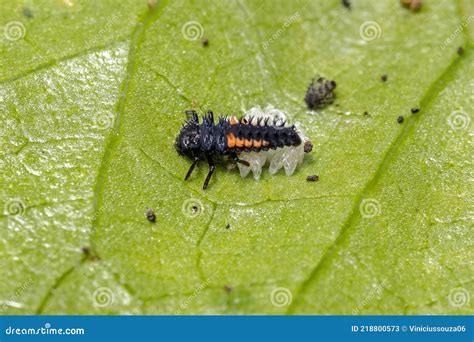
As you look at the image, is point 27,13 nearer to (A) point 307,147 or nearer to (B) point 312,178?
(A) point 307,147

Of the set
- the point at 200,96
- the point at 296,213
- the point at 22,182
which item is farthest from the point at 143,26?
the point at 296,213

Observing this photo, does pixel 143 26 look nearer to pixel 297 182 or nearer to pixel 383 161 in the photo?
pixel 297 182

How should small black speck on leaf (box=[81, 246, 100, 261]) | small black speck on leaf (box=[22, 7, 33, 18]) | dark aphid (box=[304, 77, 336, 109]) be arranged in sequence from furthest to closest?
dark aphid (box=[304, 77, 336, 109]) < small black speck on leaf (box=[22, 7, 33, 18]) < small black speck on leaf (box=[81, 246, 100, 261])

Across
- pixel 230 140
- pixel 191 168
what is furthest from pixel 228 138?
pixel 191 168

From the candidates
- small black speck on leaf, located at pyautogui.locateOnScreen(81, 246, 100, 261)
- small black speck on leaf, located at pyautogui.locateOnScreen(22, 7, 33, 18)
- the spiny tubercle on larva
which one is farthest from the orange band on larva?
small black speck on leaf, located at pyautogui.locateOnScreen(22, 7, 33, 18)

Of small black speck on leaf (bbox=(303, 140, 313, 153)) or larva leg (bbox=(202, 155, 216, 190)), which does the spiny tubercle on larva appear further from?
larva leg (bbox=(202, 155, 216, 190))

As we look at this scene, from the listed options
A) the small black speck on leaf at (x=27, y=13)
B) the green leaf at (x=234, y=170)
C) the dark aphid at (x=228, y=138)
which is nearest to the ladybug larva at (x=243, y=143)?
the dark aphid at (x=228, y=138)
